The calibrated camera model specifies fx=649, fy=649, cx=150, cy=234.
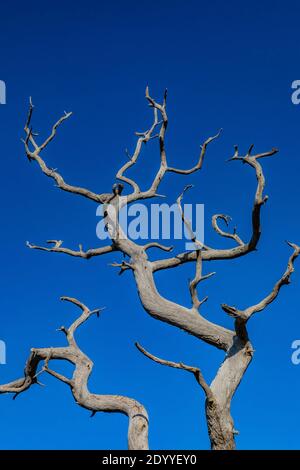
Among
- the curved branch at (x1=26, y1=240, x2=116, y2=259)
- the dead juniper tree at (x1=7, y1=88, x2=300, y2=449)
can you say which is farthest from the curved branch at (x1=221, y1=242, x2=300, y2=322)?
the curved branch at (x1=26, y1=240, x2=116, y2=259)

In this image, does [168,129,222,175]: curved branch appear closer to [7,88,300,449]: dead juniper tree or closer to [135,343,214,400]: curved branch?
[7,88,300,449]: dead juniper tree

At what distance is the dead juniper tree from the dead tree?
80 centimetres

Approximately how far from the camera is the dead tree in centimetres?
760

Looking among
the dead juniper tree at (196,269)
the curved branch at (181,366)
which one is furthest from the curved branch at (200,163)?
the curved branch at (181,366)

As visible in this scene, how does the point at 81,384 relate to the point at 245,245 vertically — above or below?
below

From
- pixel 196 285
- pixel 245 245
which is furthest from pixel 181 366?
pixel 245 245

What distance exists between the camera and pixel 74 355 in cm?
934

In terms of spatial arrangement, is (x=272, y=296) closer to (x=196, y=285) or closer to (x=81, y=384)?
(x=196, y=285)

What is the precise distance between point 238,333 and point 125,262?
86.9 inches

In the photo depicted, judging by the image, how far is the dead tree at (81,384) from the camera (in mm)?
7598

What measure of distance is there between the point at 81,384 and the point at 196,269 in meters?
2.19

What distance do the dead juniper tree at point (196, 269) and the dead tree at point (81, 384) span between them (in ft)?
2.63

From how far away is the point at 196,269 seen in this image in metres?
8.86

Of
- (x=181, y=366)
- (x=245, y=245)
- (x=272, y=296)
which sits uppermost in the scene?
(x=245, y=245)
